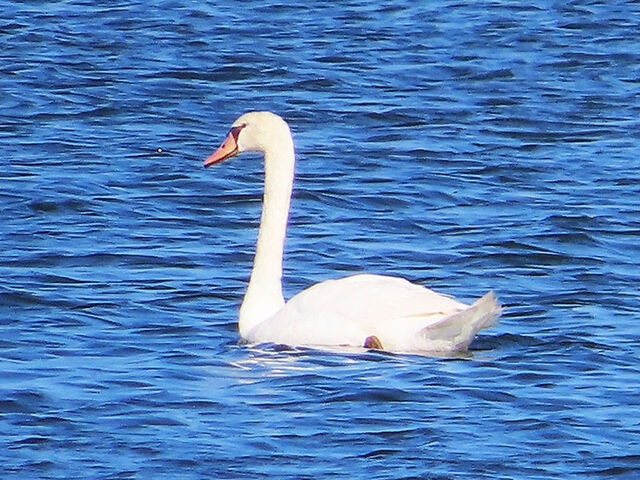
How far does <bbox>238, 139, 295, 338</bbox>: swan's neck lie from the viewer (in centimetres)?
992

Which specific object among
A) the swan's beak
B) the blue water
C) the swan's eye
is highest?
the swan's eye

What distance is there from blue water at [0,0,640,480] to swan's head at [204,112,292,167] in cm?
83

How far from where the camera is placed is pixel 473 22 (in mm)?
19672

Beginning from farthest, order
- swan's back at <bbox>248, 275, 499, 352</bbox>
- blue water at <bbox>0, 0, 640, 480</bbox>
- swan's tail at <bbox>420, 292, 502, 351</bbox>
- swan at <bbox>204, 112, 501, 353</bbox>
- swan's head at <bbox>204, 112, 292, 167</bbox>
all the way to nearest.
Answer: swan's head at <bbox>204, 112, 292, 167</bbox> → swan's back at <bbox>248, 275, 499, 352</bbox> → swan at <bbox>204, 112, 501, 353</bbox> → swan's tail at <bbox>420, 292, 502, 351</bbox> → blue water at <bbox>0, 0, 640, 480</bbox>

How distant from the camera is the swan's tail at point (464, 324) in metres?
8.75

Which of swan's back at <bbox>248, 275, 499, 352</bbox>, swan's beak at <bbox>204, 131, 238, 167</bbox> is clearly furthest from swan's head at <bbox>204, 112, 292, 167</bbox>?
swan's back at <bbox>248, 275, 499, 352</bbox>

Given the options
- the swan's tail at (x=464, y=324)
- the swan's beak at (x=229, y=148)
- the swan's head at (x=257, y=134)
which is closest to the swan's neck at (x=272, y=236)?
the swan's head at (x=257, y=134)

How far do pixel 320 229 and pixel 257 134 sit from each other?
2200 millimetres

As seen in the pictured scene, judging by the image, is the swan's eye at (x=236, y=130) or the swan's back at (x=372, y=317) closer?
the swan's back at (x=372, y=317)

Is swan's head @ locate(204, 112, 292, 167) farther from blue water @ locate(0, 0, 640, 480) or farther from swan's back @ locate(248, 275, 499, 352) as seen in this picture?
swan's back @ locate(248, 275, 499, 352)

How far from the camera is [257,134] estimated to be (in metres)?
10.3

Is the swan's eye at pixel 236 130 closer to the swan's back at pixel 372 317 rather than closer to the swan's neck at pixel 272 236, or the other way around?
the swan's neck at pixel 272 236

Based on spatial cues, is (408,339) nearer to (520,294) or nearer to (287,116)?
(520,294)

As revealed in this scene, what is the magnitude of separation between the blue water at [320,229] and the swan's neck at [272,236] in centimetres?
25
